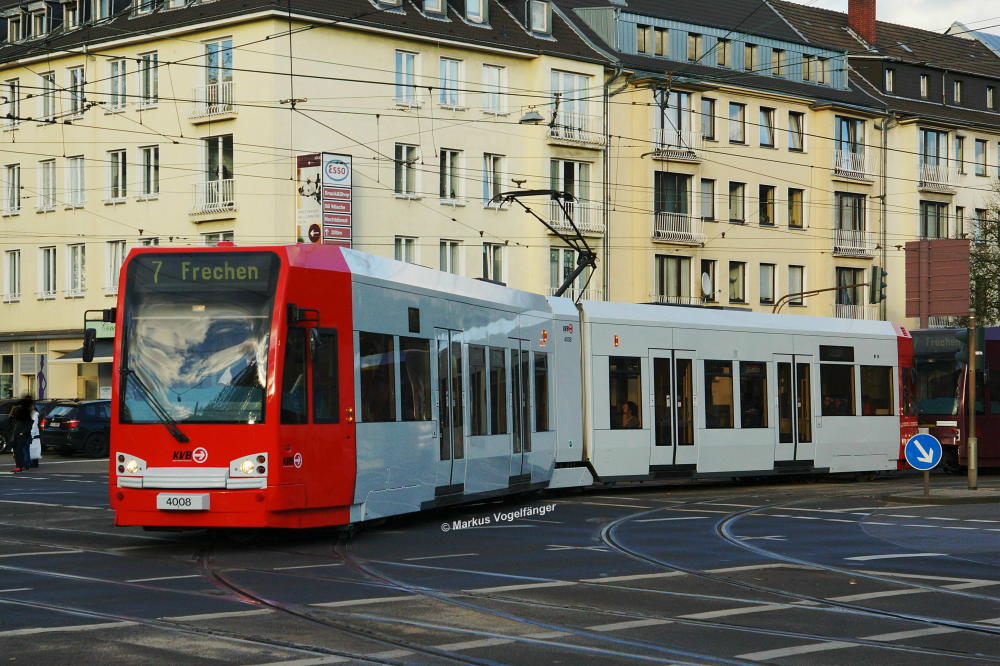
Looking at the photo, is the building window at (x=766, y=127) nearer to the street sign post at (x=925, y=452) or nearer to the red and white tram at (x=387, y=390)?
the red and white tram at (x=387, y=390)

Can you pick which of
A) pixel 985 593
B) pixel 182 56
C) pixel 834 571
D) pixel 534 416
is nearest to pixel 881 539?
pixel 834 571

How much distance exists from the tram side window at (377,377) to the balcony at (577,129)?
120 feet

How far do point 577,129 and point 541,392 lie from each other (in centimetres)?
3293

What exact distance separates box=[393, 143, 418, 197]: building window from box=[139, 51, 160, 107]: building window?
7.77 meters

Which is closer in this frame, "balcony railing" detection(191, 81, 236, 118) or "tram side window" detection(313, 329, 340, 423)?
"tram side window" detection(313, 329, 340, 423)


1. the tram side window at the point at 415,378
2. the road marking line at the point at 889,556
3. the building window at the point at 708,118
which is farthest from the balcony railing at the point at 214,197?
the road marking line at the point at 889,556

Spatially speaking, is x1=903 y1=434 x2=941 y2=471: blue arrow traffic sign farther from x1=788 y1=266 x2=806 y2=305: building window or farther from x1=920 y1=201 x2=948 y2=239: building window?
x1=920 y1=201 x2=948 y2=239: building window

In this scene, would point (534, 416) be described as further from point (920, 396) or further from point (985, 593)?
point (920, 396)

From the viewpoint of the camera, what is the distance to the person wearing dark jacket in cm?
3516

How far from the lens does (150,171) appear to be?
51.4 meters

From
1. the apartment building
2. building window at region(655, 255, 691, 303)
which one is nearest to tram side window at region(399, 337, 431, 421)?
the apartment building

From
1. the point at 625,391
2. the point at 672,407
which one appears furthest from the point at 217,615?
the point at 672,407

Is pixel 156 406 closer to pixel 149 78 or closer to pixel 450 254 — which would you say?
pixel 149 78

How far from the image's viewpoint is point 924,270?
26.9 metres
